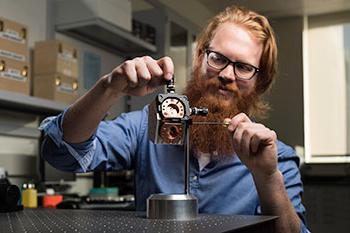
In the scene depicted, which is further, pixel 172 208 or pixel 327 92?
pixel 327 92

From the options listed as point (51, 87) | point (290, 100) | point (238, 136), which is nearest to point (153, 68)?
point (238, 136)

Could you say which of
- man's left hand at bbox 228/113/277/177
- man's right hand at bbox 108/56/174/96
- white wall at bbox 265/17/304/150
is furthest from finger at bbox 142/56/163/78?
white wall at bbox 265/17/304/150

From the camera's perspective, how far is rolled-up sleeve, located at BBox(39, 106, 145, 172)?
1007mm

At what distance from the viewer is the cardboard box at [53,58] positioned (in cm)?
222

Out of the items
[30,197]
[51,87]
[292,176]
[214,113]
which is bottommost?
[30,197]

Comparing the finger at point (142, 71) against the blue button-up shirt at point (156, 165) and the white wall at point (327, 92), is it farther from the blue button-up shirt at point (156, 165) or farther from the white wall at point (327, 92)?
the white wall at point (327, 92)

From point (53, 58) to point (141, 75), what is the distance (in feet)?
4.99

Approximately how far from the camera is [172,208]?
754 millimetres

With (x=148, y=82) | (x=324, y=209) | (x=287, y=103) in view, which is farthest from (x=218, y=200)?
(x=287, y=103)

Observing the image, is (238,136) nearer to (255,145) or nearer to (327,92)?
(255,145)

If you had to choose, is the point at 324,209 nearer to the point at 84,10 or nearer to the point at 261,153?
the point at 84,10

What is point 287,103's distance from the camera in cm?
378

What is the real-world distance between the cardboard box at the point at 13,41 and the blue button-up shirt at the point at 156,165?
3.28 feet

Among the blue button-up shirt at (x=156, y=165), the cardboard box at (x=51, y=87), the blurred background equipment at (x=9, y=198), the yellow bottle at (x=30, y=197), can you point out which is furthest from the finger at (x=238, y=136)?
the cardboard box at (x=51, y=87)
